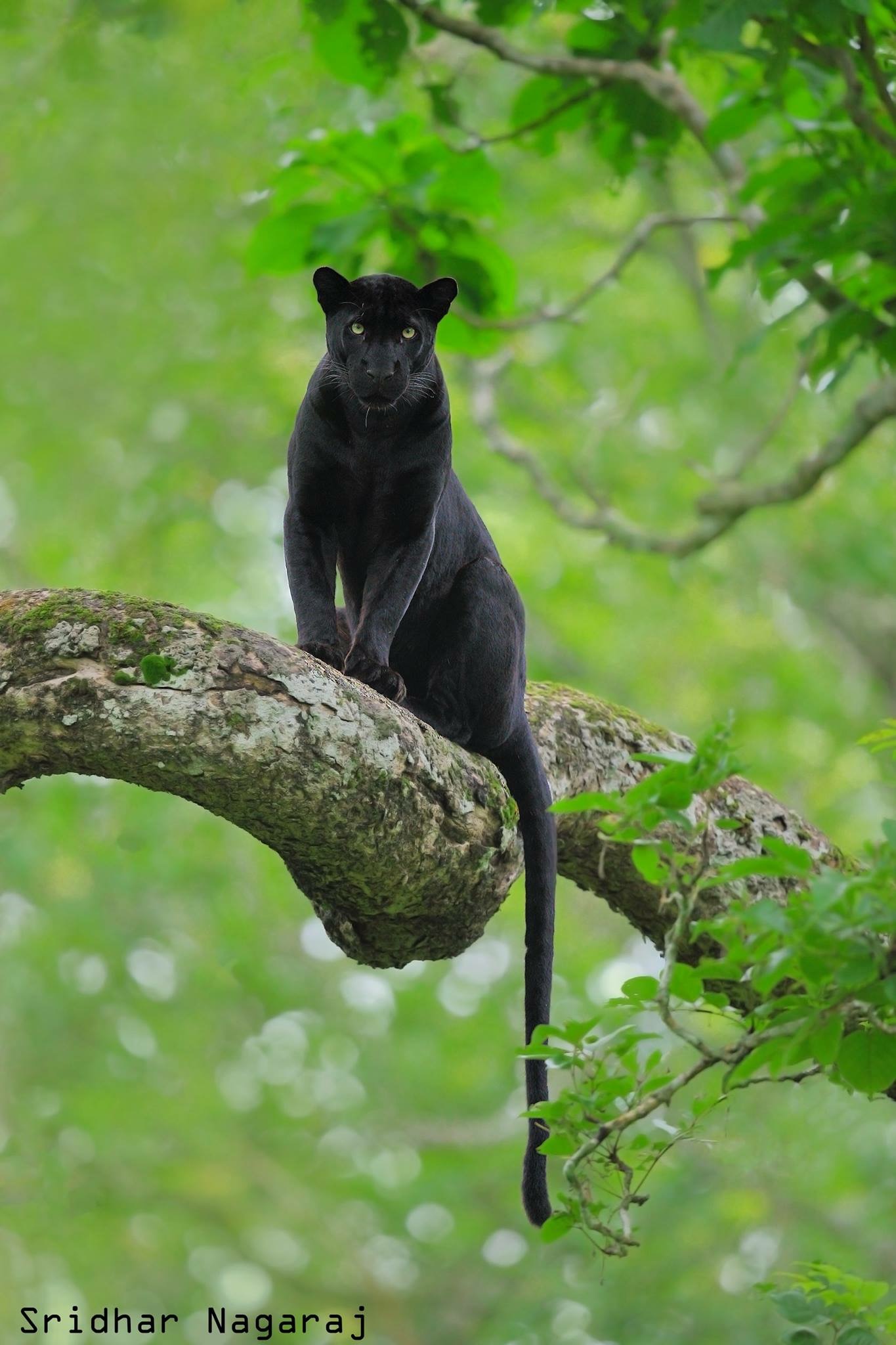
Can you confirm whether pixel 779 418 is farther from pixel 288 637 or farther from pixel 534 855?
pixel 288 637

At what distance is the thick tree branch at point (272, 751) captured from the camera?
2398mm

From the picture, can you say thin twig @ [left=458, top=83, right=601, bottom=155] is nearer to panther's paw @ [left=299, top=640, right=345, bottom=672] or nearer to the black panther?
the black panther

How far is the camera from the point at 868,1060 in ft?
6.50

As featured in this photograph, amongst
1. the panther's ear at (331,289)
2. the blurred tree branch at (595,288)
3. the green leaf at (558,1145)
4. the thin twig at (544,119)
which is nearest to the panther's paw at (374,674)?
the panther's ear at (331,289)

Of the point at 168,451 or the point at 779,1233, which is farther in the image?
the point at 168,451

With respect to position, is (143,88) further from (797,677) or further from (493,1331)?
(493,1331)

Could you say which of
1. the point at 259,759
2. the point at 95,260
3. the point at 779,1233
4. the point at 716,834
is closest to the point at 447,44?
the point at 95,260

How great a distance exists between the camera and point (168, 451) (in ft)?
35.9

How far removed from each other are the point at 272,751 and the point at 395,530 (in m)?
1.22

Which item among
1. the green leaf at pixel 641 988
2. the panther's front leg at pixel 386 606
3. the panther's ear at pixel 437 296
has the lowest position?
the panther's front leg at pixel 386 606

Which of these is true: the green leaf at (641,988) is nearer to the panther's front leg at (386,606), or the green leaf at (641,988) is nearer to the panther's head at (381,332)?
the panther's front leg at (386,606)

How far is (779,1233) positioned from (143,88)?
912 cm

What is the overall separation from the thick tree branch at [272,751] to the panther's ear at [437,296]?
1.28 metres

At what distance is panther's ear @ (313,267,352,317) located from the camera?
346 centimetres
